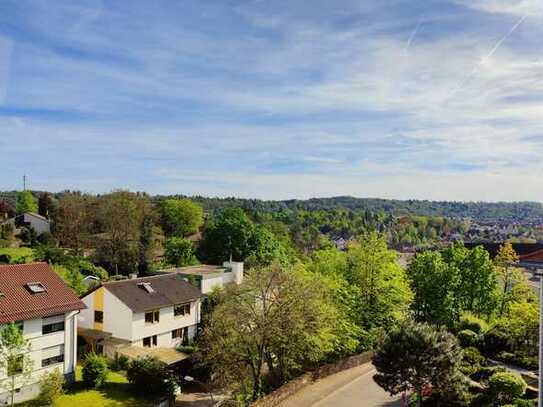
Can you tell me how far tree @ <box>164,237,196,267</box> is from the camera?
68.7m

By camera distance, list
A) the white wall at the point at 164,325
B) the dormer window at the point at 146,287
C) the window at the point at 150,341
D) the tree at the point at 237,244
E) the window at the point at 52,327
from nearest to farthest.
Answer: the window at the point at 52,327, the white wall at the point at 164,325, the window at the point at 150,341, the dormer window at the point at 146,287, the tree at the point at 237,244

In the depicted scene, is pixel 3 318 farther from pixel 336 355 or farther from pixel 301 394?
pixel 336 355

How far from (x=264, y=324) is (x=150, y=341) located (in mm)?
12985

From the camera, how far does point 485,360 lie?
31.4 m

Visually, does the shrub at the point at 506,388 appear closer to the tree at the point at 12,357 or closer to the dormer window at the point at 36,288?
the tree at the point at 12,357

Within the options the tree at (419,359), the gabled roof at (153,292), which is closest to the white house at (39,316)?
the gabled roof at (153,292)

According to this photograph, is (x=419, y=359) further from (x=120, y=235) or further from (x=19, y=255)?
(x=120, y=235)

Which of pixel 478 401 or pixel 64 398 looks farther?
pixel 64 398

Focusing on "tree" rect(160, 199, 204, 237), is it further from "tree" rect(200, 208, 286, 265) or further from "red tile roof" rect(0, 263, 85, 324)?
"red tile roof" rect(0, 263, 85, 324)

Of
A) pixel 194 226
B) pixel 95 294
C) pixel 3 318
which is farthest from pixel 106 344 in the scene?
pixel 194 226

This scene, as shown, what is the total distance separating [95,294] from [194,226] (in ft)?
203

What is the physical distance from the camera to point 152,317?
3794cm

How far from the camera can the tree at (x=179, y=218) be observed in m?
97.6

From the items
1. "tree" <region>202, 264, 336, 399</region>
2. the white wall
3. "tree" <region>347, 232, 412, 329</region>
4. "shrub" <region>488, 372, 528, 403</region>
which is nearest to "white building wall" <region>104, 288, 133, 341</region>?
the white wall
